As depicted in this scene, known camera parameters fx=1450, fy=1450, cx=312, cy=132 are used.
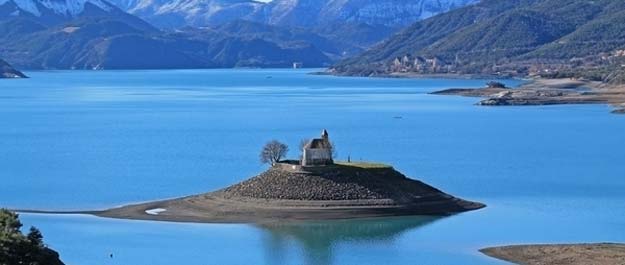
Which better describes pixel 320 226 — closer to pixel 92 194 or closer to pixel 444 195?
pixel 444 195

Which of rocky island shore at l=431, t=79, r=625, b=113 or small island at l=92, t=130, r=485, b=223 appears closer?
small island at l=92, t=130, r=485, b=223

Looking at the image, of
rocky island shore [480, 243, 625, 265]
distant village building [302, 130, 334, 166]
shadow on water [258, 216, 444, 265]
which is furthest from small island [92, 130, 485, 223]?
rocky island shore [480, 243, 625, 265]

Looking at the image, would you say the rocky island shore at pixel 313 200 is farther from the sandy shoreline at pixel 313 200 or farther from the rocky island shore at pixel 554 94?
the rocky island shore at pixel 554 94

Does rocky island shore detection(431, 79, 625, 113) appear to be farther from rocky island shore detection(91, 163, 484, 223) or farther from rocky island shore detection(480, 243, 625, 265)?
rocky island shore detection(480, 243, 625, 265)

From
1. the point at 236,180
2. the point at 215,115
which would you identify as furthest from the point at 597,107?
the point at 236,180

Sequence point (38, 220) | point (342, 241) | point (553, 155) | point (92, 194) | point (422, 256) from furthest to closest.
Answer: point (553, 155), point (92, 194), point (38, 220), point (342, 241), point (422, 256)

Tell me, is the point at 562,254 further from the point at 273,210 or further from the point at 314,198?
the point at 273,210

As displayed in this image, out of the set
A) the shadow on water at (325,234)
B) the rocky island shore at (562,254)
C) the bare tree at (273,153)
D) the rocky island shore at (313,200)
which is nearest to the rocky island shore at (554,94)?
the bare tree at (273,153)
